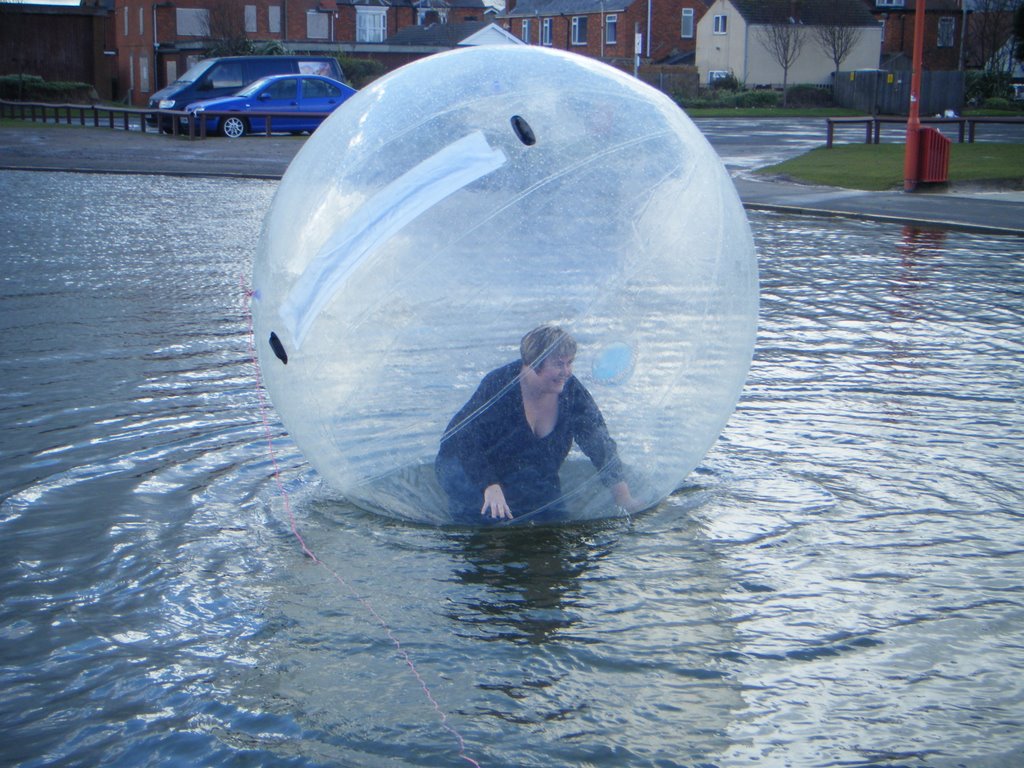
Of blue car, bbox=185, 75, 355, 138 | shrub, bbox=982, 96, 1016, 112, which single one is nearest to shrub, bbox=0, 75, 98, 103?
blue car, bbox=185, 75, 355, 138

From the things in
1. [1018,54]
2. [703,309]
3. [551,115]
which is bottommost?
[703,309]

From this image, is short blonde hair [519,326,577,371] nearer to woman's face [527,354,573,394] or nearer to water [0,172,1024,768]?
woman's face [527,354,573,394]

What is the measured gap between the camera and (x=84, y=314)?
408 inches

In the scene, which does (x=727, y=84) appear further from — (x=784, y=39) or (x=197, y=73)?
(x=197, y=73)

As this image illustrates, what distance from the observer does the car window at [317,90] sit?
3412 centimetres

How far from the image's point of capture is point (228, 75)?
3666 cm

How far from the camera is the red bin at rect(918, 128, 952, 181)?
21312mm

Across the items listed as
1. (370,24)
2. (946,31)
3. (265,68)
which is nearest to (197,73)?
(265,68)

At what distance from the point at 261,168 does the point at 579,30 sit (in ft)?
179

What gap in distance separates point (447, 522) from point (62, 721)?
2.04 metres

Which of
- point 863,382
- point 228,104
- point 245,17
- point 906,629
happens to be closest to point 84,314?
point 863,382

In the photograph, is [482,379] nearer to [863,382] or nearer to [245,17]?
[863,382]

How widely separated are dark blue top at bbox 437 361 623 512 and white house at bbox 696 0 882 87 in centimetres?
6619

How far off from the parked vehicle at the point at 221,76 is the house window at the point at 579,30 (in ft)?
137
